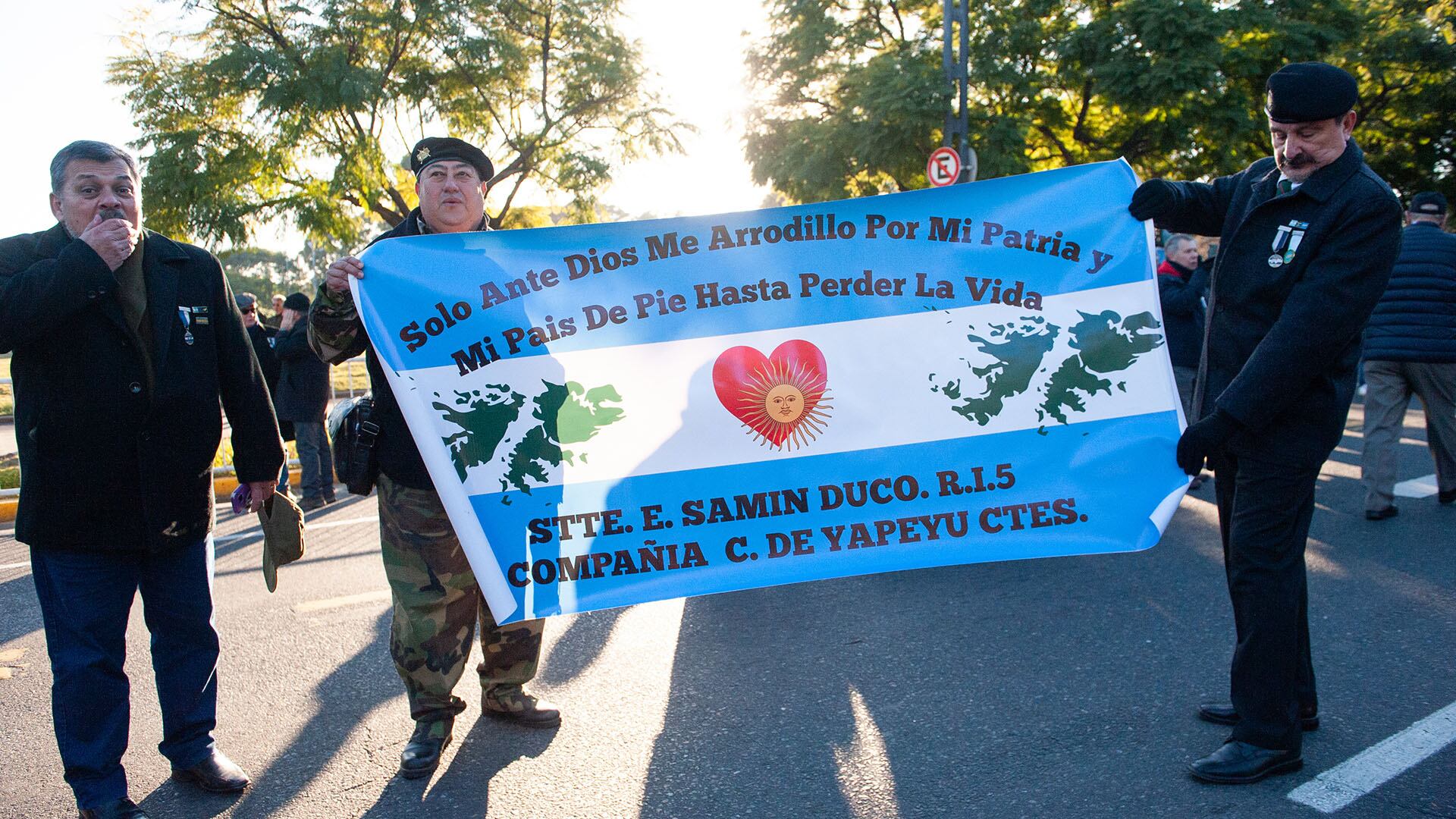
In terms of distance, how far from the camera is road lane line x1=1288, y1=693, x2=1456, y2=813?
2.81m

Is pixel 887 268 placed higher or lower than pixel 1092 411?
higher

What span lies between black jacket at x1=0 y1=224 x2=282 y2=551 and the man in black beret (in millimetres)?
3028

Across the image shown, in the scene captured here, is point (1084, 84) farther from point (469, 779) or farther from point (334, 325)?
point (469, 779)

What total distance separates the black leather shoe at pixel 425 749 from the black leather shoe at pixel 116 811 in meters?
0.72

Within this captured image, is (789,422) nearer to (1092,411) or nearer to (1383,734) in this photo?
(1092,411)

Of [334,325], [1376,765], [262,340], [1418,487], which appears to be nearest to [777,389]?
[334,325]

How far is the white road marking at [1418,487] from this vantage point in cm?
679

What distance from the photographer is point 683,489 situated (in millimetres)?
3256

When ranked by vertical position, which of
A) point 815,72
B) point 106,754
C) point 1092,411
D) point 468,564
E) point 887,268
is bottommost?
point 106,754

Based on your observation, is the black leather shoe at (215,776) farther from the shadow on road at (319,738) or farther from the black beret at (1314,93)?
the black beret at (1314,93)

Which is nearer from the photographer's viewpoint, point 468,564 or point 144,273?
point 144,273

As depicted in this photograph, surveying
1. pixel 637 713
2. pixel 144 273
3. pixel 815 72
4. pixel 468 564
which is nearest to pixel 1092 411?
pixel 637 713

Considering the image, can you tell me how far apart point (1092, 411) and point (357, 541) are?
16.8 ft

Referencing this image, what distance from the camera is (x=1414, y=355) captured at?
6059mm
